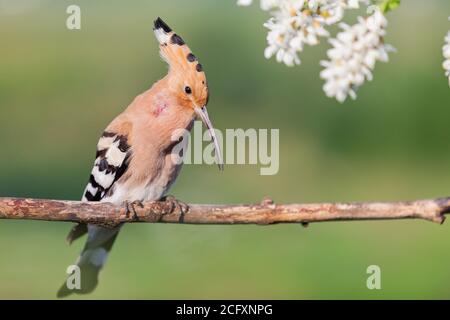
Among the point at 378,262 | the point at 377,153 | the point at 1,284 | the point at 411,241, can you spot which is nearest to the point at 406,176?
the point at 377,153

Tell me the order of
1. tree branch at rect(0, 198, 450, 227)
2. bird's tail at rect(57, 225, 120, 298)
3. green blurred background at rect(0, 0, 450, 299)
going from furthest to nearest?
green blurred background at rect(0, 0, 450, 299) < bird's tail at rect(57, 225, 120, 298) < tree branch at rect(0, 198, 450, 227)

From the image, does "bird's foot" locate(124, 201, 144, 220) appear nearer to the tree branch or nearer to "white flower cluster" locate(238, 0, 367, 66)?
the tree branch

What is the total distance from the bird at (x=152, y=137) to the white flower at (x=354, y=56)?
0.89 m

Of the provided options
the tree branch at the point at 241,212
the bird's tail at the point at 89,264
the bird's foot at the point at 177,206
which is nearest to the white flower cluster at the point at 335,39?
the tree branch at the point at 241,212

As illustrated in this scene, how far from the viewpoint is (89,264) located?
2.73 metres

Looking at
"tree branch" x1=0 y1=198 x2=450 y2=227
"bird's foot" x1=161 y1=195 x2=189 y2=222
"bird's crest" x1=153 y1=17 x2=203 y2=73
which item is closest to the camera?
"tree branch" x1=0 y1=198 x2=450 y2=227

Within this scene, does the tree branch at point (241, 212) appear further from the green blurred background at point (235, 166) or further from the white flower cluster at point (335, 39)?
the green blurred background at point (235, 166)

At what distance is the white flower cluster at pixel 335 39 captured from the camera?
1.32 m

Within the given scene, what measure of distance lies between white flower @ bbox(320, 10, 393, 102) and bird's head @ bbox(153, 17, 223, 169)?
2.85 ft

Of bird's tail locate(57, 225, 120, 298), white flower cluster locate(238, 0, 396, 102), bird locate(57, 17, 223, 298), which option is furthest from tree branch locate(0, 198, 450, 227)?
bird's tail locate(57, 225, 120, 298)

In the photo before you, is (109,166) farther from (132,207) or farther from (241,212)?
(241,212)

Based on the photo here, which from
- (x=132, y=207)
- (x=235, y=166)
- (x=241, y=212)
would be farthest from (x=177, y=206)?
(x=235, y=166)

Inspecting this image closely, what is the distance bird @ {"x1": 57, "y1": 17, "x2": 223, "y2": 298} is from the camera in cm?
224

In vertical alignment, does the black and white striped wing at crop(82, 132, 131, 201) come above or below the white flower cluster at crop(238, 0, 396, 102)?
above
